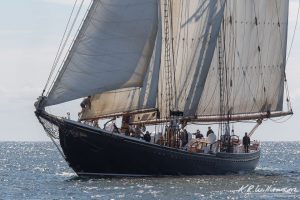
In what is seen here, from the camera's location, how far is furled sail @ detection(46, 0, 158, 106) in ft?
204

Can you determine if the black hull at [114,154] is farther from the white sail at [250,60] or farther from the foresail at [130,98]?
the white sail at [250,60]

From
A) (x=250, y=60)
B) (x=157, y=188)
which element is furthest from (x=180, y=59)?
(x=157, y=188)

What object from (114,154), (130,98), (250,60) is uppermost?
(250,60)

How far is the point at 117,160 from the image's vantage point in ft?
215

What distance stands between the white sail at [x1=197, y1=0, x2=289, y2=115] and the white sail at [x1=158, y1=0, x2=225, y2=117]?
208cm

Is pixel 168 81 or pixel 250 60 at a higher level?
pixel 250 60

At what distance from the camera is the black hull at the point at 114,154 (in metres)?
64.8

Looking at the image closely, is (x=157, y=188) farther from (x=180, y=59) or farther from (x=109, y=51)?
(x=180, y=59)

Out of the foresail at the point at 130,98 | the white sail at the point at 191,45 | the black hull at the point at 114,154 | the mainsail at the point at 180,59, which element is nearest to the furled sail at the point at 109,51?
the mainsail at the point at 180,59

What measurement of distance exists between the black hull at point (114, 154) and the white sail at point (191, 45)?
238 inches

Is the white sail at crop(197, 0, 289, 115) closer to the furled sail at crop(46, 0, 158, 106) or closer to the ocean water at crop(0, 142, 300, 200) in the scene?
the ocean water at crop(0, 142, 300, 200)

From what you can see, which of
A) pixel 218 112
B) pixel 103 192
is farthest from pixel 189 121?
pixel 103 192

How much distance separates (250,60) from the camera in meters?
80.8

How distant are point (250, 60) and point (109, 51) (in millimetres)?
19762
